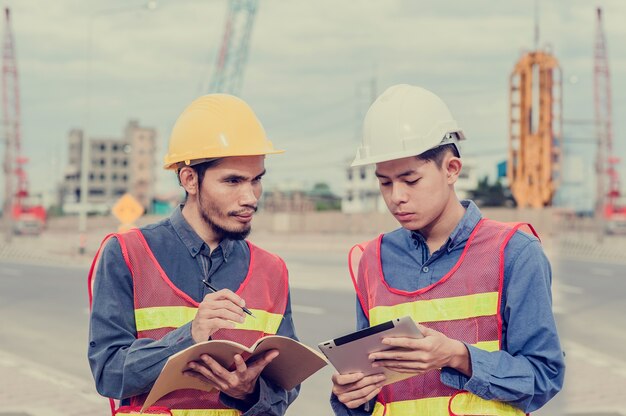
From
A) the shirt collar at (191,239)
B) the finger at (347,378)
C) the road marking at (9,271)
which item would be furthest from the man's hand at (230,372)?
the road marking at (9,271)

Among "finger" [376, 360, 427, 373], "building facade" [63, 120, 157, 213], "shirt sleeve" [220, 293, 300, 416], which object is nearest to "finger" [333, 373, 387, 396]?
"finger" [376, 360, 427, 373]

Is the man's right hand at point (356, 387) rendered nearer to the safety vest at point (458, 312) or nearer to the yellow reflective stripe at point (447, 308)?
the safety vest at point (458, 312)

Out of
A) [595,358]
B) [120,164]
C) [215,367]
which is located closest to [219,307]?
[215,367]

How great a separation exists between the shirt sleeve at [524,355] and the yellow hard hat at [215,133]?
1.00 m

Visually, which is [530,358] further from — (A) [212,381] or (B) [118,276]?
(B) [118,276]

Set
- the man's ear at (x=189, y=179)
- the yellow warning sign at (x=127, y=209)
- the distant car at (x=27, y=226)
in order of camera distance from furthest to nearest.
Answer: the distant car at (x=27, y=226), the yellow warning sign at (x=127, y=209), the man's ear at (x=189, y=179)

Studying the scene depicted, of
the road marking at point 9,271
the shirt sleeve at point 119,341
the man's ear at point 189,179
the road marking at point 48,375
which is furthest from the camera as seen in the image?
the road marking at point 9,271

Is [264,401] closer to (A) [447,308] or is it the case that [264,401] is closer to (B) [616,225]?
(A) [447,308]

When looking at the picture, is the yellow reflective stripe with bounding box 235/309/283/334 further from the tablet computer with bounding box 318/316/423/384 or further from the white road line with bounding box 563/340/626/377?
the white road line with bounding box 563/340/626/377

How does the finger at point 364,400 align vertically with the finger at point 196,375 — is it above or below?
below

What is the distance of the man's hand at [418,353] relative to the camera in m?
2.85

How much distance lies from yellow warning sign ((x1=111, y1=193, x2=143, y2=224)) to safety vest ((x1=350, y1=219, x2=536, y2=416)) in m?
25.3

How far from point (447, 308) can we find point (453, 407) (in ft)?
0.99

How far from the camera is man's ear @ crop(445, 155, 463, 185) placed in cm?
331
